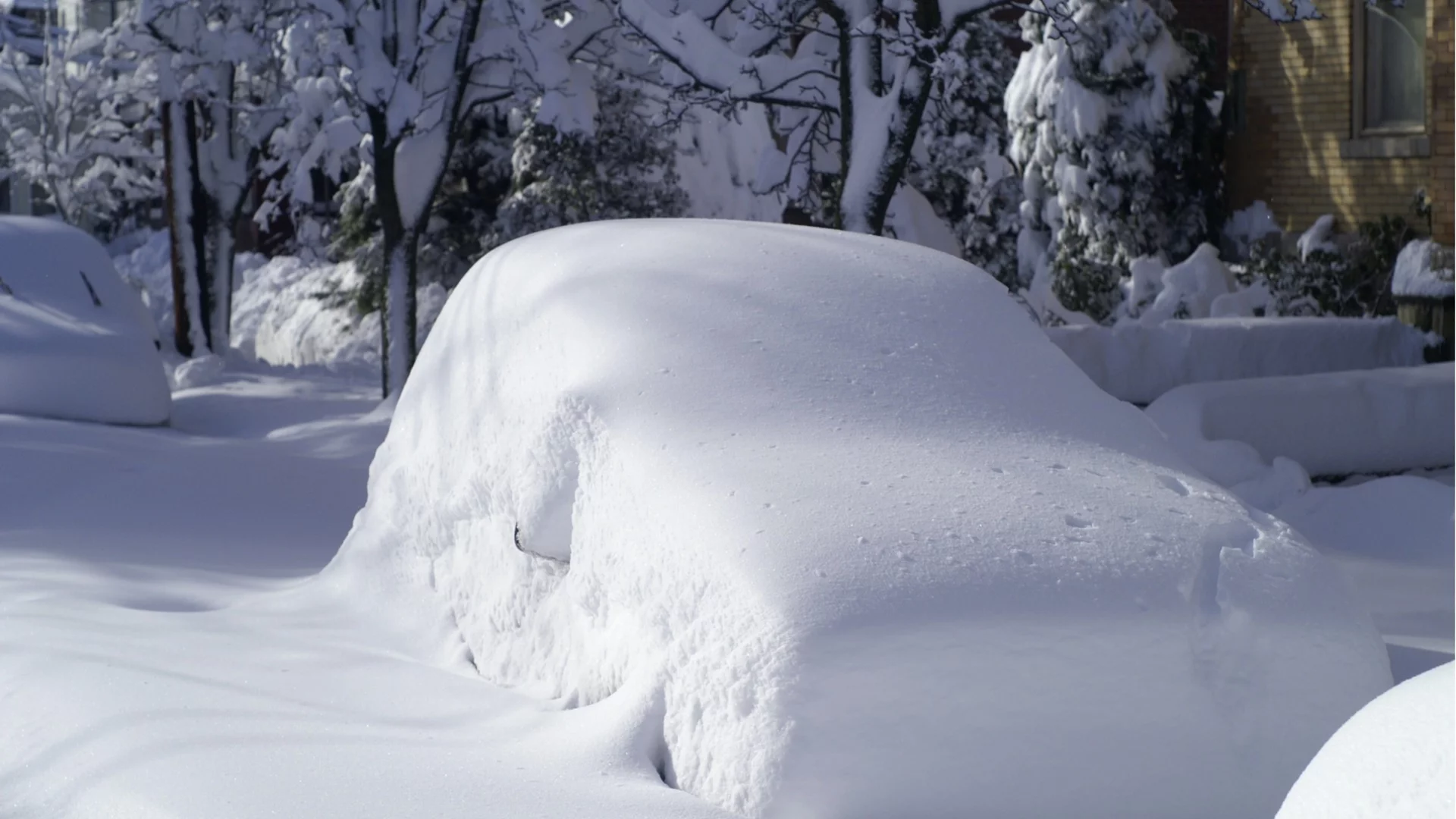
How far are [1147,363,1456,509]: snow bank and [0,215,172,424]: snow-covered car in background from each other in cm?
630

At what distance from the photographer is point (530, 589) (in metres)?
4.09

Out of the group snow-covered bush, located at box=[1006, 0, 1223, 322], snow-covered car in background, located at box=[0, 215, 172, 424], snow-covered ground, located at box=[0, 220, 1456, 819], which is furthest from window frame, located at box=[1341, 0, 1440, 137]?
snow-covered car in background, located at box=[0, 215, 172, 424]

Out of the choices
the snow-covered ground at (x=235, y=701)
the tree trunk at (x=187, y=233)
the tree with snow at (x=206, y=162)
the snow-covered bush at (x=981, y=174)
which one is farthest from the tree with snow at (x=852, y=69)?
the tree trunk at (x=187, y=233)

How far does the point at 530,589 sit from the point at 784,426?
3.14 ft

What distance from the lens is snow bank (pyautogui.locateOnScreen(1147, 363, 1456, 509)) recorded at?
7.93 m

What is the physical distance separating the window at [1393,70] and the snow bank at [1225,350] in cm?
387

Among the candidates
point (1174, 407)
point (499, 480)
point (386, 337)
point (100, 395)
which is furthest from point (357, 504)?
point (386, 337)

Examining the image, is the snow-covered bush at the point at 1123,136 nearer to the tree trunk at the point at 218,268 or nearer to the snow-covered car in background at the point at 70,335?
the snow-covered car in background at the point at 70,335

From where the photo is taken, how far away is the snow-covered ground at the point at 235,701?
315cm

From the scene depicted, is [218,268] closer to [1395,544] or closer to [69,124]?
[69,124]

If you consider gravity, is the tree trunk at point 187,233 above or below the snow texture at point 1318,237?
below

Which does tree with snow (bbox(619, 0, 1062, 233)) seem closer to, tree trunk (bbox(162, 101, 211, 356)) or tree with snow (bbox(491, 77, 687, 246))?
tree with snow (bbox(491, 77, 687, 246))

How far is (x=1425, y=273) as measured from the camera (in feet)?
31.6

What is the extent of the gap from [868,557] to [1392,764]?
4.23ft
